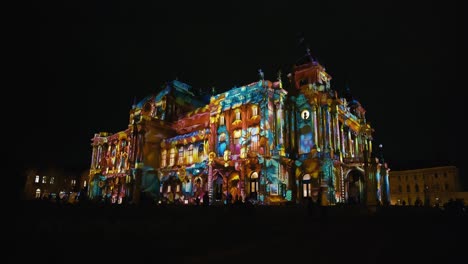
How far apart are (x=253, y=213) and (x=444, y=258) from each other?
10.9 m

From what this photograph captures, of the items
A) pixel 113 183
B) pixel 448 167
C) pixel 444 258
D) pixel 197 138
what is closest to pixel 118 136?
pixel 113 183

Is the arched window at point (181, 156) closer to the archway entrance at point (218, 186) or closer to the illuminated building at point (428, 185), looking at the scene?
the archway entrance at point (218, 186)

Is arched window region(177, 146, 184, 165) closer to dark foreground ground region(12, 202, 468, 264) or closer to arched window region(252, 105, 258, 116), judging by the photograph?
arched window region(252, 105, 258, 116)

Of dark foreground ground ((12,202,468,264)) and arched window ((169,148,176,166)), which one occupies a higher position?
arched window ((169,148,176,166))

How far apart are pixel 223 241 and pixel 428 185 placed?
77.7 m

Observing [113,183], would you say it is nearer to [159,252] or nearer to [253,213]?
[253,213]

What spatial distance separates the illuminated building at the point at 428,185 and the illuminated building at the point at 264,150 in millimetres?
28318

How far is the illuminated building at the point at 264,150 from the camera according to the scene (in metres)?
38.8

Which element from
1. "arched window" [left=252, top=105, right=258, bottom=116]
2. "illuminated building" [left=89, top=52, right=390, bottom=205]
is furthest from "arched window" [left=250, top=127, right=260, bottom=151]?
"arched window" [left=252, top=105, right=258, bottom=116]

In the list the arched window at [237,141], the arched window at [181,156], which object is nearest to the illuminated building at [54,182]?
the arched window at [181,156]

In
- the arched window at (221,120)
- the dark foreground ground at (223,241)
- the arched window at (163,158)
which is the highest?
the arched window at (221,120)

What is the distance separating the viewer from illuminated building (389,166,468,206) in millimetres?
71625

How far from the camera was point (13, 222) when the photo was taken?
293 inches

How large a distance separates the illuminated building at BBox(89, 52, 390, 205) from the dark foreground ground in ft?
51.1
